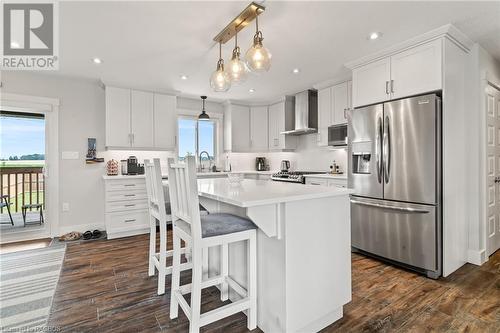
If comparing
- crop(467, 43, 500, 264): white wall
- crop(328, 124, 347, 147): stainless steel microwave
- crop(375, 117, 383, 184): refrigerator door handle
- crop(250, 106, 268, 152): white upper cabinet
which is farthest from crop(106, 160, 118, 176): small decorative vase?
crop(467, 43, 500, 264): white wall

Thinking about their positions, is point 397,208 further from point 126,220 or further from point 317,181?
point 126,220

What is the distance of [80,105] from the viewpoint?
4.09 meters

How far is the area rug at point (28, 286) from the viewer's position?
6.01 feet

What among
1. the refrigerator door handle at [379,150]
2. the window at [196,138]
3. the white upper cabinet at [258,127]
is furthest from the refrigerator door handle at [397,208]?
the window at [196,138]

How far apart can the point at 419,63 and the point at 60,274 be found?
13.9ft

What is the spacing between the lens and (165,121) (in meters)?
4.54

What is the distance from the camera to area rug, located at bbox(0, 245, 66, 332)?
1832 millimetres

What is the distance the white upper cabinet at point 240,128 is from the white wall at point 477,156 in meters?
3.67

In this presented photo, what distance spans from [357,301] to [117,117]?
13.5 ft

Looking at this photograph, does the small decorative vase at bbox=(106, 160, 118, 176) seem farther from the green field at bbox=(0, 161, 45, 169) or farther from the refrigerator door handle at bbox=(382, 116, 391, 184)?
the refrigerator door handle at bbox=(382, 116, 391, 184)

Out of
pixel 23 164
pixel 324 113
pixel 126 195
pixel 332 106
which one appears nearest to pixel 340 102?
pixel 332 106

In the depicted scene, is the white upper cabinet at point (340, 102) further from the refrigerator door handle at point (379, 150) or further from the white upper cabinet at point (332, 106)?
the refrigerator door handle at point (379, 150)

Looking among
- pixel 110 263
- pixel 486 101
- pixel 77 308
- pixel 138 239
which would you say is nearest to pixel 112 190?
pixel 138 239

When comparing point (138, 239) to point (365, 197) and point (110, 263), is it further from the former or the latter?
point (365, 197)
